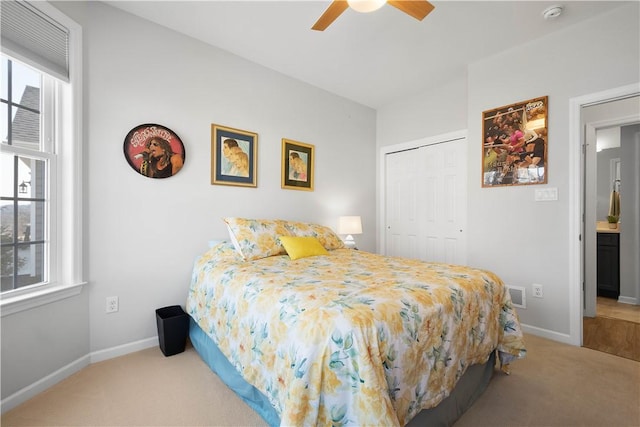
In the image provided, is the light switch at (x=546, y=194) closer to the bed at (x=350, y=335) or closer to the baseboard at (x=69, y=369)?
the bed at (x=350, y=335)

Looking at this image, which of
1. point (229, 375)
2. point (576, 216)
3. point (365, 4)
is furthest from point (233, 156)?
point (576, 216)

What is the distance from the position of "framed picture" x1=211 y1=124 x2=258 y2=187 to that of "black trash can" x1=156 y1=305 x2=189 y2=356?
48.6 inches

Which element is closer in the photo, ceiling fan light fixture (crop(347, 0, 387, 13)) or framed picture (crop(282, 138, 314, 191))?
ceiling fan light fixture (crop(347, 0, 387, 13))

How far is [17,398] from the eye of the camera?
1646 millimetres

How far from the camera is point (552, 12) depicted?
7.44 feet

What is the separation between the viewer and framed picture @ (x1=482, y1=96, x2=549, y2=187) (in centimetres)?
263

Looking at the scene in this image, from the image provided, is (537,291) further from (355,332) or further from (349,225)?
(355,332)

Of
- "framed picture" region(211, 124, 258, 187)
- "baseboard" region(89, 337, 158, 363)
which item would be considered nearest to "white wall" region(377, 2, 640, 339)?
"framed picture" region(211, 124, 258, 187)

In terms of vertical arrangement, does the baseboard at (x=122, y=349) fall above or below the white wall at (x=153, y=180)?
below

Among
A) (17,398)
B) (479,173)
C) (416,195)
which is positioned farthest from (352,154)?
(17,398)

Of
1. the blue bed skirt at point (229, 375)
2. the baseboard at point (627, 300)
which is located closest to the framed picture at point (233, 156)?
the blue bed skirt at point (229, 375)

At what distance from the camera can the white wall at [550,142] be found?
232 centimetres

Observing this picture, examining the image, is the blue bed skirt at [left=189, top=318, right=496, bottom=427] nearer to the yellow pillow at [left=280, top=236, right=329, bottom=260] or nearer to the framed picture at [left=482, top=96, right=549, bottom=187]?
the yellow pillow at [left=280, top=236, right=329, bottom=260]

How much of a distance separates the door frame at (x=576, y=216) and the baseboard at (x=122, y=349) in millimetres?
3556
